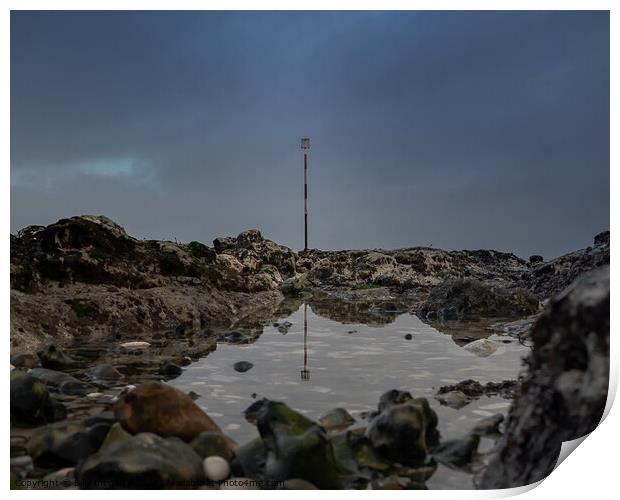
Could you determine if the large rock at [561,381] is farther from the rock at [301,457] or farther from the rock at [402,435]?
the rock at [301,457]

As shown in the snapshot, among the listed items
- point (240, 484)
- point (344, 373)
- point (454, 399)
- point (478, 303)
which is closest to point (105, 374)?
point (344, 373)

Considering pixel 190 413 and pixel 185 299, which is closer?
pixel 190 413

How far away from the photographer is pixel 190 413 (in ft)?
13.0

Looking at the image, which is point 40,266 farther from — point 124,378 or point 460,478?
point 460,478

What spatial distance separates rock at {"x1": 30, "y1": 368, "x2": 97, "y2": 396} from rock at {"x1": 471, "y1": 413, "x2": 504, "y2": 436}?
3.69 m

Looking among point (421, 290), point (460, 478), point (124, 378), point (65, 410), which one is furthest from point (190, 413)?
point (421, 290)

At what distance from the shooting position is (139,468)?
3.28 meters

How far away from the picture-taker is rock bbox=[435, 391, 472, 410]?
5.08 m

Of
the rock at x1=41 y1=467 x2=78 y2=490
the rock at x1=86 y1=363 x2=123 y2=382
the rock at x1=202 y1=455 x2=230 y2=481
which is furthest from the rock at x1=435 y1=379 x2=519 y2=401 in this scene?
the rock at x1=86 y1=363 x2=123 y2=382

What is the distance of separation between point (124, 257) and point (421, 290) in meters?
15.8

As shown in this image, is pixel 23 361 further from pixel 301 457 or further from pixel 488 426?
pixel 488 426

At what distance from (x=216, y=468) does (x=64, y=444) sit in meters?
1.09

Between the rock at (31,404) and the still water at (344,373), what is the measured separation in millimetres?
1256

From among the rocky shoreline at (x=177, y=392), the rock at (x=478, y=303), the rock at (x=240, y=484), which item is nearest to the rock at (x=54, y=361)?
the rocky shoreline at (x=177, y=392)
